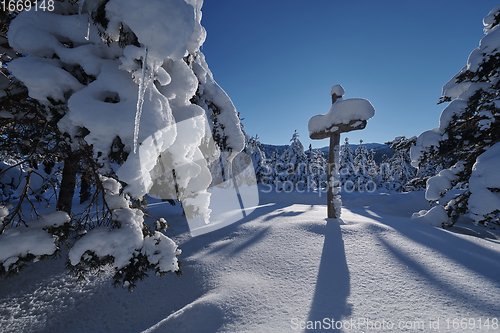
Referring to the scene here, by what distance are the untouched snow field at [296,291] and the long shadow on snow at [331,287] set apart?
Result: 1 cm

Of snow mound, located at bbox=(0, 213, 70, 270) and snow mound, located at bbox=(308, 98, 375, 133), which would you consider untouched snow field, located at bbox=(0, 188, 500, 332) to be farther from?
snow mound, located at bbox=(308, 98, 375, 133)

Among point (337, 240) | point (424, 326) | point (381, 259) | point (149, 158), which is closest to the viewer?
point (424, 326)

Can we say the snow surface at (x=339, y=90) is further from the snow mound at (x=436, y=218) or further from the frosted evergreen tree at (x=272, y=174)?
the frosted evergreen tree at (x=272, y=174)

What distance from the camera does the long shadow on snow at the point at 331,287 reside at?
1.98 metres

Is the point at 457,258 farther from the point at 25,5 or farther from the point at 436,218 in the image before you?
the point at 25,5

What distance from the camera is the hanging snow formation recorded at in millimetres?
1787

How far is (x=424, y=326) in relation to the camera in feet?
5.67

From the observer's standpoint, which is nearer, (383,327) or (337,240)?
(383,327)

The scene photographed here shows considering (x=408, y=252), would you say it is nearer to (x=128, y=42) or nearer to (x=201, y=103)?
(x=201, y=103)

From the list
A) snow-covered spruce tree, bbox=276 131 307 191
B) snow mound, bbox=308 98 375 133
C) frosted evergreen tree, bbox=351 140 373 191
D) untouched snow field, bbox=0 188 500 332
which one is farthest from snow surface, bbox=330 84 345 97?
frosted evergreen tree, bbox=351 140 373 191

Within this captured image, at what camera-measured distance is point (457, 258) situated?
307 cm

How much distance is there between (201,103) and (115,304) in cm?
352

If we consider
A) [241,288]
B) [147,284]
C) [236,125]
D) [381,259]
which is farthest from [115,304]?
[381,259]

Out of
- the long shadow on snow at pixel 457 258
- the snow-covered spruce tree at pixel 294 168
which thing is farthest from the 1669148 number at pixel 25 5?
the snow-covered spruce tree at pixel 294 168
